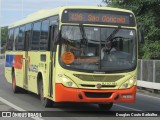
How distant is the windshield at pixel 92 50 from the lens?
42.6ft

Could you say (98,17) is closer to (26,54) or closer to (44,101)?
(44,101)

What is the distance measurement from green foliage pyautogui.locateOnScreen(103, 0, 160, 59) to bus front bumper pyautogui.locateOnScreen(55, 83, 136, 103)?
58.9 feet

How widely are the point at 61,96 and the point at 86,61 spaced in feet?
3.77

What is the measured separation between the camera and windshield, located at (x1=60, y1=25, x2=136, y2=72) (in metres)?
13.0

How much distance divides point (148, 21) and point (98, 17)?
720 inches

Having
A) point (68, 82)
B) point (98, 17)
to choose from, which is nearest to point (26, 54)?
point (98, 17)

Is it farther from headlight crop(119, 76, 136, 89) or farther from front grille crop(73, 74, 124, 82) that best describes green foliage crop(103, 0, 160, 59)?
front grille crop(73, 74, 124, 82)

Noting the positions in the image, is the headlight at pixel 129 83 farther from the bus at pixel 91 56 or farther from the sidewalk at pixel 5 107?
the sidewalk at pixel 5 107

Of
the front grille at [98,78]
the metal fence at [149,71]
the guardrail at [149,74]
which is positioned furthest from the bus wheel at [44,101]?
the metal fence at [149,71]

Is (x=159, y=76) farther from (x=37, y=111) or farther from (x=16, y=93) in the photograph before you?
(x=37, y=111)

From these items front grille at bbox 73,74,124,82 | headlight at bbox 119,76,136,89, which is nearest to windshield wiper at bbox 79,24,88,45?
front grille at bbox 73,74,124,82

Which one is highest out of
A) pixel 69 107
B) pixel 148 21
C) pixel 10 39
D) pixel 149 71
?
pixel 148 21

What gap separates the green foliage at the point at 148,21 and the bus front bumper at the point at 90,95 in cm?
1795

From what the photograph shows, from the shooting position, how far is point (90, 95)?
1299 centimetres
